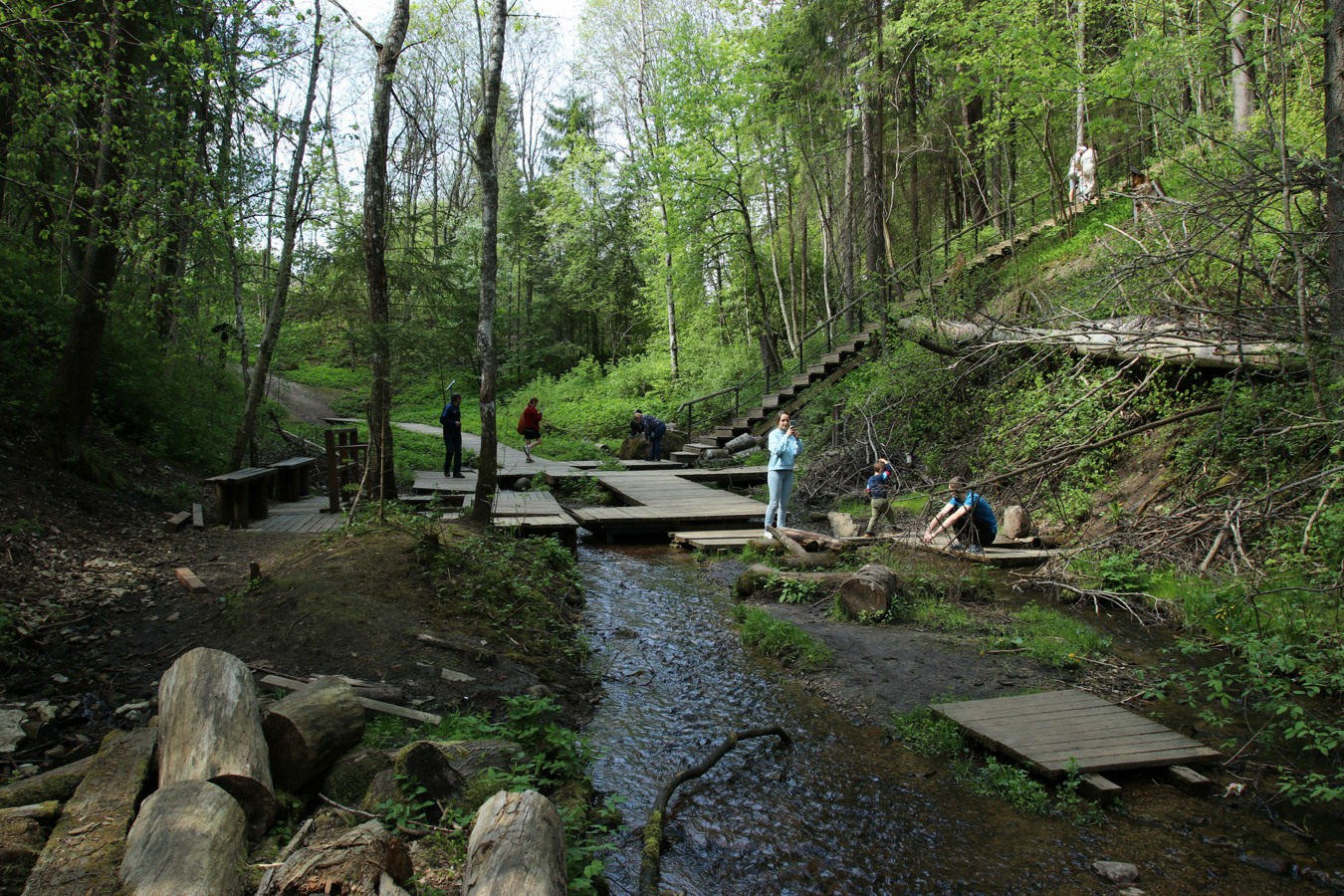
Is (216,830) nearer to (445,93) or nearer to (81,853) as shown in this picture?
(81,853)

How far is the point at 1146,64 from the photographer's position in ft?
46.1

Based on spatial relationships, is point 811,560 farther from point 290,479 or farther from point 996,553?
point 290,479

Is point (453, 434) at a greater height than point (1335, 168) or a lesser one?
lesser

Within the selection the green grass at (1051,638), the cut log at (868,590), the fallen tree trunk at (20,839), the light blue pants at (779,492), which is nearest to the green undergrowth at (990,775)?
the green grass at (1051,638)

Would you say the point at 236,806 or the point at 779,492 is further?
the point at 779,492

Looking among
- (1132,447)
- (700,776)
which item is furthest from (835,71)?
(700,776)

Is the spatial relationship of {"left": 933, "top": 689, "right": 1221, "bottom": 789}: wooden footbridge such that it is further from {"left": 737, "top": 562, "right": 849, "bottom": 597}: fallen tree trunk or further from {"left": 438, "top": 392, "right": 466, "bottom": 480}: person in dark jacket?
{"left": 438, "top": 392, "right": 466, "bottom": 480}: person in dark jacket

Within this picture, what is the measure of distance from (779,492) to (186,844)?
31.1ft

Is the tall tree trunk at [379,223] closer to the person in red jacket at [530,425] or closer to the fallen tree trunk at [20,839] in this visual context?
the fallen tree trunk at [20,839]

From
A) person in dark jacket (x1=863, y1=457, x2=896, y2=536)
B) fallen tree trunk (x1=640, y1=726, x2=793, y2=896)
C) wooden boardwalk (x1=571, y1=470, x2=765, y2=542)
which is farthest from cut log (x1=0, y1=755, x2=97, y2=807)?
wooden boardwalk (x1=571, y1=470, x2=765, y2=542)

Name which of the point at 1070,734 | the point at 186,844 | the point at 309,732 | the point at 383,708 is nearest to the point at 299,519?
the point at 383,708

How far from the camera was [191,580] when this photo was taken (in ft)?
26.0

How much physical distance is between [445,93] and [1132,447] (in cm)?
3920

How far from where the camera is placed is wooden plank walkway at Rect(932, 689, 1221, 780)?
5.00 m
